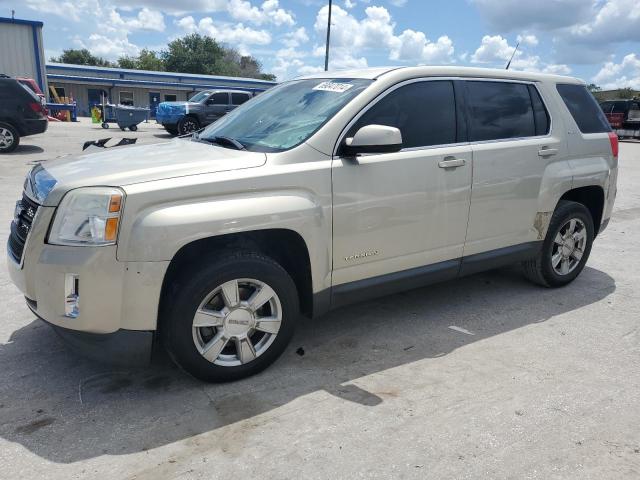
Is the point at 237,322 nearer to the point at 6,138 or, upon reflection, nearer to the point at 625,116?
the point at 6,138

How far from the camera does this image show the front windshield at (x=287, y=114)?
3365 mm

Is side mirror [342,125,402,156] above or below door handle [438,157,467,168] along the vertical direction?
above

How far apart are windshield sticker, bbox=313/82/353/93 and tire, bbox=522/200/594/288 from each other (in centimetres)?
219

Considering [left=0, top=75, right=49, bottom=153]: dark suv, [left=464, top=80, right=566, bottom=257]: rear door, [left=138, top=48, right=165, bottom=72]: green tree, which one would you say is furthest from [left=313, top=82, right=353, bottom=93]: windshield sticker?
[left=138, top=48, right=165, bottom=72]: green tree

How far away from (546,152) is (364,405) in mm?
2637

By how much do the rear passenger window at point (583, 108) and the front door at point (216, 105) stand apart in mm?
17215

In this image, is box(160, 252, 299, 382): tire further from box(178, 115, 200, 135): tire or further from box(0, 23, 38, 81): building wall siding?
box(0, 23, 38, 81): building wall siding

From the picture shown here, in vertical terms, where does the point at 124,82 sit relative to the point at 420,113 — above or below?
above

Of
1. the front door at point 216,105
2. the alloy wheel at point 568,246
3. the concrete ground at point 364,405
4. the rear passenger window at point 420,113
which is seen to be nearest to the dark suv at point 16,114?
the front door at point 216,105

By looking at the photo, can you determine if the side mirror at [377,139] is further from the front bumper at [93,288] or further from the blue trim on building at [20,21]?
the blue trim on building at [20,21]

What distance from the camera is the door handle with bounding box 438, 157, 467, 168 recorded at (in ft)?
12.1

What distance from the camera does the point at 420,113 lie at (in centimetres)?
373

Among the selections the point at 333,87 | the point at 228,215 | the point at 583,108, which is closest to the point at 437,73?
the point at 333,87

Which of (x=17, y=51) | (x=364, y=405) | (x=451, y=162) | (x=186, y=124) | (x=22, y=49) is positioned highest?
(x=22, y=49)
